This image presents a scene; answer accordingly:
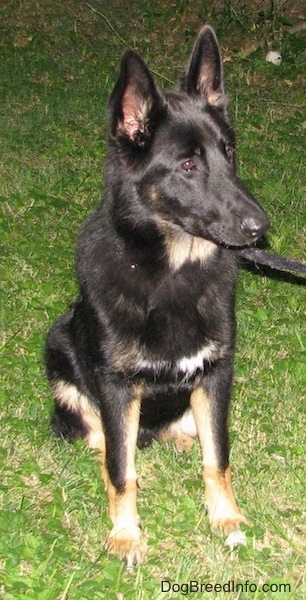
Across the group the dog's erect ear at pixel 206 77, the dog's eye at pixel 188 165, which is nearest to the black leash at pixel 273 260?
the dog's eye at pixel 188 165

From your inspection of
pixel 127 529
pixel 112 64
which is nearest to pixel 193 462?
pixel 127 529

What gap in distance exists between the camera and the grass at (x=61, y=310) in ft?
11.8

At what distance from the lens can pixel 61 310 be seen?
5488 mm

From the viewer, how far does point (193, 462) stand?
14.0ft

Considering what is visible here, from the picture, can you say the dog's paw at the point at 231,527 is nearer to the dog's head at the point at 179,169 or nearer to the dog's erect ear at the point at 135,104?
the dog's head at the point at 179,169

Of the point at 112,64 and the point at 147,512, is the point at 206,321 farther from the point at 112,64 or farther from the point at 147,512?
the point at 112,64

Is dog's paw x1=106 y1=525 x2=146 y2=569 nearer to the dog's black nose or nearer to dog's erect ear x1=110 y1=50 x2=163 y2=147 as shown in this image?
the dog's black nose

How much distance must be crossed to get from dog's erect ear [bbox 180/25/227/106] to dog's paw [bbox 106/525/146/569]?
202 cm

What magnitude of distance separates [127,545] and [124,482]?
0.28 meters

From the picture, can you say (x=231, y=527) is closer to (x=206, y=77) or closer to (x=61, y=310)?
(x=206, y=77)

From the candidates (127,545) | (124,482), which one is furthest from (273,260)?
(127,545)

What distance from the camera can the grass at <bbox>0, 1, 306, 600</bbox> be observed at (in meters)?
3.61

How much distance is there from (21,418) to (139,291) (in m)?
1.26

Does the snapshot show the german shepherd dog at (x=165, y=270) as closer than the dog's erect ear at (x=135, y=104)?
No
